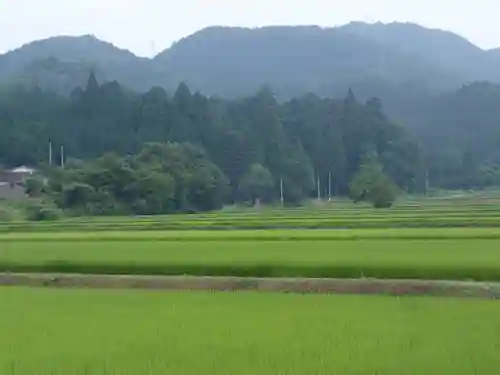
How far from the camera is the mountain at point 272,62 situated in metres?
131

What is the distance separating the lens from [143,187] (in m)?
43.8

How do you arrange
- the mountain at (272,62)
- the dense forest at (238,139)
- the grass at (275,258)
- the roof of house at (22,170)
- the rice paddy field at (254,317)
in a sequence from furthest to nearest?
the mountain at (272,62) < the roof of house at (22,170) < the dense forest at (238,139) < the grass at (275,258) < the rice paddy field at (254,317)

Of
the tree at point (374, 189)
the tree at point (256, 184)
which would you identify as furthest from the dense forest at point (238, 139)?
the tree at point (374, 189)

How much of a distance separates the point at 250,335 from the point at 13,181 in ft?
166

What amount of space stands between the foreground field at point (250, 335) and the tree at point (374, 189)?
33005mm

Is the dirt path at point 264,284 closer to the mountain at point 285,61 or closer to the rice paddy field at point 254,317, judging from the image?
the rice paddy field at point 254,317

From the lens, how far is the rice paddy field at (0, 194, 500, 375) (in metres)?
5.82

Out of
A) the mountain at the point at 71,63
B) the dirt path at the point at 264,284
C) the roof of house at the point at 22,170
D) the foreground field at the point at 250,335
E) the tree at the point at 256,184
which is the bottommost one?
the dirt path at the point at 264,284

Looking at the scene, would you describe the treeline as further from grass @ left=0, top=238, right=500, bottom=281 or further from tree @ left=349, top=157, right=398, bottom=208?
grass @ left=0, top=238, right=500, bottom=281

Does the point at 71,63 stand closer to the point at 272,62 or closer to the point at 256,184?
the point at 256,184

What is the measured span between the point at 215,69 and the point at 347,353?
151 meters

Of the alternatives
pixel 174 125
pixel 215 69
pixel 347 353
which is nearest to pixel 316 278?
pixel 347 353

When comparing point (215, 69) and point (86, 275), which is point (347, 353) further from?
point (215, 69)

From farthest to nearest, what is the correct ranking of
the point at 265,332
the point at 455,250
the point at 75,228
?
the point at 75,228 < the point at 455,250 < the point at 265,332
